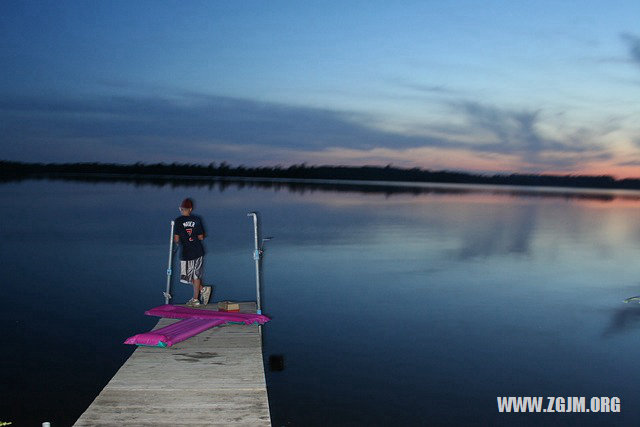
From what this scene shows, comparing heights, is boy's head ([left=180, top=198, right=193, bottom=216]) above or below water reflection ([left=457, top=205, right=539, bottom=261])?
above

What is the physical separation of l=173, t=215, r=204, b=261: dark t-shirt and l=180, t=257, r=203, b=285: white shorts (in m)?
0.19

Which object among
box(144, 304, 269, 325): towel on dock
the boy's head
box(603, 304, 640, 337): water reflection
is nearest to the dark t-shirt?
the boy's head

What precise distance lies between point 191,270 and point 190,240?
738mm

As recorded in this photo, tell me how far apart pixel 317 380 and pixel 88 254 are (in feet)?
63.8

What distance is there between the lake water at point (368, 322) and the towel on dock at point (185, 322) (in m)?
1.05

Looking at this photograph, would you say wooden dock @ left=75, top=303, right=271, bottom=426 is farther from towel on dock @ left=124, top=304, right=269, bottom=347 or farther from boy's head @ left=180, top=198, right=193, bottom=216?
boy's head @ left=180, top=198, right=193, bottom=216

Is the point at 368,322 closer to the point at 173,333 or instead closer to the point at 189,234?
the point at 189,234

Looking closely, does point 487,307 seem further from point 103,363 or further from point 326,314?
point 103,363

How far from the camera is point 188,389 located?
28.8ft

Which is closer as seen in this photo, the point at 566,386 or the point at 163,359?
the point at 163,359

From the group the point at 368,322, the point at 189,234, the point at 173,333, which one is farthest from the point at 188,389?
the point at 368,322

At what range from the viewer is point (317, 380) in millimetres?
11789

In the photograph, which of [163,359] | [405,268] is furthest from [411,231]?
[163,359]

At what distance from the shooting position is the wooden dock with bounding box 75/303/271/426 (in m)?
7.83
